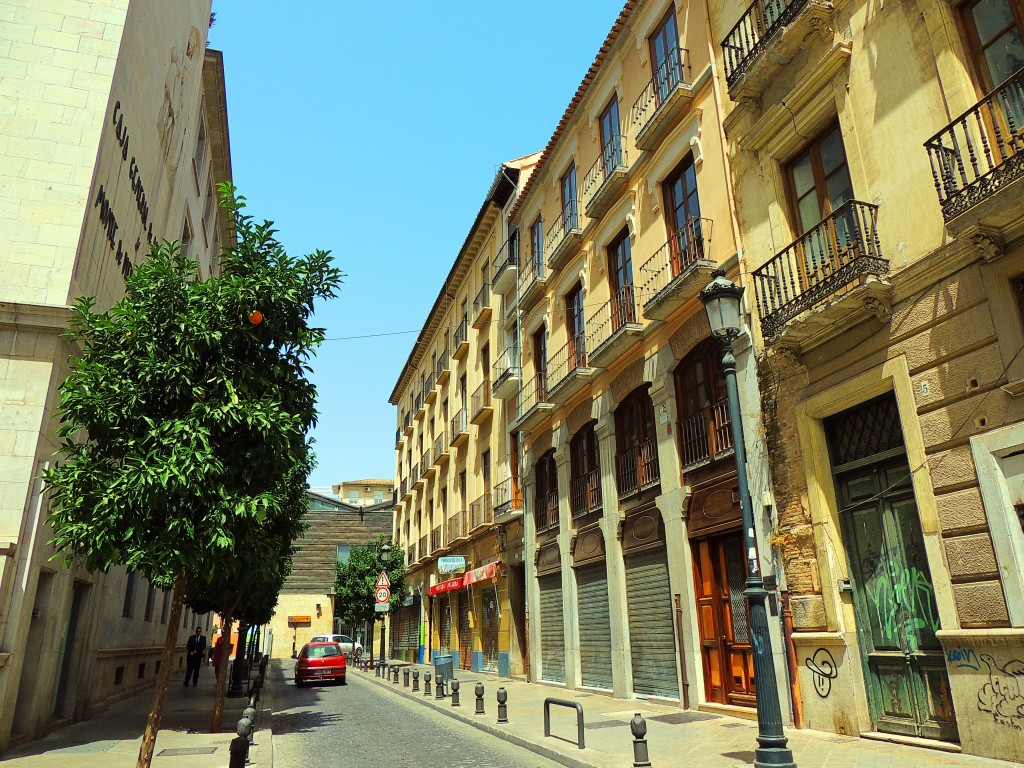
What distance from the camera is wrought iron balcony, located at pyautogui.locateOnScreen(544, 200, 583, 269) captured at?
18.4 m

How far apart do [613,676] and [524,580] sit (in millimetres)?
7481

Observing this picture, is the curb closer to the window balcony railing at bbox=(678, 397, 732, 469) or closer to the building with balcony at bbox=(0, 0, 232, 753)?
the window balcony railing at bbox=(678, 397, 732, 469)

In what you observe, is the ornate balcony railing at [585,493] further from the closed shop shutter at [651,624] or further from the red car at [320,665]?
the red car at [320,665]

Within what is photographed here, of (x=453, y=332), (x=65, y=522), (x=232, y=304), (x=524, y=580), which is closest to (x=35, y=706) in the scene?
(x=65, y=522)

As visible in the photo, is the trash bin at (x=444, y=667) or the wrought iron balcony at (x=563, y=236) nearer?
the trash bin at (x=444, y=667)

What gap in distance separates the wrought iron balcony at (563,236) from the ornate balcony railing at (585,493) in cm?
595

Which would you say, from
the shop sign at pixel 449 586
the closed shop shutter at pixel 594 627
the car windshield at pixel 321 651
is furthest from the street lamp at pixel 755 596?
the shop sign at pixel 449 586

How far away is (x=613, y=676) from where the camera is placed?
15.0 metres

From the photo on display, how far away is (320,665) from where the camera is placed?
2369 cm

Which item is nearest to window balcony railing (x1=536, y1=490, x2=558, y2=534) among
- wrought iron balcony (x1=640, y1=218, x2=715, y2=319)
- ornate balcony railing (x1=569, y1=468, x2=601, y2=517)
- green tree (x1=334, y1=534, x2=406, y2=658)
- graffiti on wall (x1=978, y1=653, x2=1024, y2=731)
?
ornate balcony railing (x1=569, y1=468, x2=601, y2=517)

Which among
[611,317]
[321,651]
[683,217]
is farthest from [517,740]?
[321,651]

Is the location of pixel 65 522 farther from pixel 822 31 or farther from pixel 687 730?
pixel 822 31

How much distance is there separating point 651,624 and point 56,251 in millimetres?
12862

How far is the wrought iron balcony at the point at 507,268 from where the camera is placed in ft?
77.6
